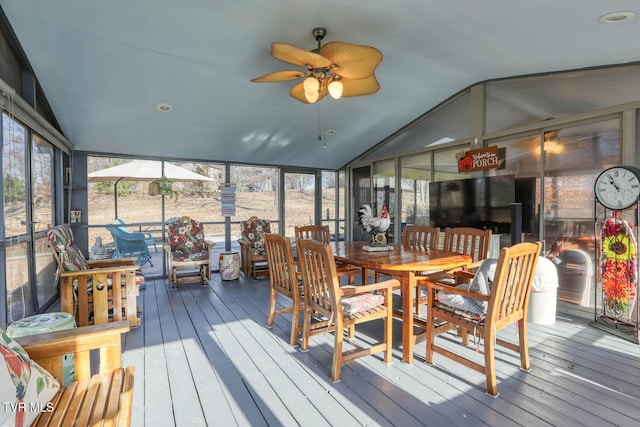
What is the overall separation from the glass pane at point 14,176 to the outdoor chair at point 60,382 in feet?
5.70

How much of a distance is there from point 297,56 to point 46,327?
257 cm

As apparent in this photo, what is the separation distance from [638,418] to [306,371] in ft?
6.52

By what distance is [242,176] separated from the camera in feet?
20.4

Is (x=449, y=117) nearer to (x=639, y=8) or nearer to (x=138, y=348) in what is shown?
(x=639, y=8)

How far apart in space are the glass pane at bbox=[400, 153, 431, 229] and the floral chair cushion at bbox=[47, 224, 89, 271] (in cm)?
466

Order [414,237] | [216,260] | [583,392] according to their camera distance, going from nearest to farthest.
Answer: [583,392] < [414,237] < [216,260]

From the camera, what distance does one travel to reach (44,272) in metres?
3.83

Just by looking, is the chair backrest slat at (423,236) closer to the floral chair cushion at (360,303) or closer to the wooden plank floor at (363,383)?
the wooden plank floor at (363,383)

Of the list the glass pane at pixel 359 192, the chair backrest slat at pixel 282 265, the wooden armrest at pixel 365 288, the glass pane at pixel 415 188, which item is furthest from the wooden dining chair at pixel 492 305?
the glass pane at pixel 359 192

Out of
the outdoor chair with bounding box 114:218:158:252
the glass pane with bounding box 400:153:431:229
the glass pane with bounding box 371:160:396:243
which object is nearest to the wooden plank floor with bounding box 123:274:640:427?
the outdoor chair with bounding box 114:218:158:252

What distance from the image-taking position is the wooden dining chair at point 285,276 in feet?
9.18

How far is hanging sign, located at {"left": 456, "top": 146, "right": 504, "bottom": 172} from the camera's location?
14.1 ft

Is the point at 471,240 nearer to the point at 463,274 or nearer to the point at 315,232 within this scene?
the point at 463,274

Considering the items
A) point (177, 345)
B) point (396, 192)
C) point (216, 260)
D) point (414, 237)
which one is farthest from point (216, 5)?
point (216, 260)
